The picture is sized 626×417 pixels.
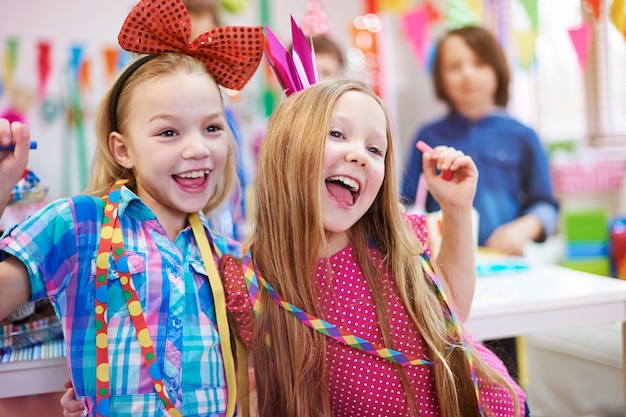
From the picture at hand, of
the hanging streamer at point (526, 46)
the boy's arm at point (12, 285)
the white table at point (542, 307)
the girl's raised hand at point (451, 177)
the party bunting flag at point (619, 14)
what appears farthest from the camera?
the hanging streamer at point (526, 46)

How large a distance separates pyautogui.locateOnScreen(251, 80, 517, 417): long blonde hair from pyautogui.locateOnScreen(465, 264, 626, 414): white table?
0.21m

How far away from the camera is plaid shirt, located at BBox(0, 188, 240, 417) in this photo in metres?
0.89

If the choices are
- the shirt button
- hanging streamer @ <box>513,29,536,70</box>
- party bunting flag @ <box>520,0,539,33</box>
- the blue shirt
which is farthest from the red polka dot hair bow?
hanging streamer @ <box>513,29,536,70</box>

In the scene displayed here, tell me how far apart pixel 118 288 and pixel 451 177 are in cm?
60

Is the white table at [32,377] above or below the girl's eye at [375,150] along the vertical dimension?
below

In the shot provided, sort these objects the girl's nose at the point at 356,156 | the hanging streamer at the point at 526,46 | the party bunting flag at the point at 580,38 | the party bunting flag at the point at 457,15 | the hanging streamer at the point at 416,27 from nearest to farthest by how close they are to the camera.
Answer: the girl's nose at the point at 356,156 → the party bunting flag at the point at 580,38 → the party bunting flag at the point at 457,15 → the hanging streamer at the point at 526,46 → the hanging streamer at the point at 416,27

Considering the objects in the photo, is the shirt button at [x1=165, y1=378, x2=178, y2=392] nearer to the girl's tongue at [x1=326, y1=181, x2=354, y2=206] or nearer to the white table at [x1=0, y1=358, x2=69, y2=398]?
the white table at [x1=0, y1=358, x2=69, y2=398]

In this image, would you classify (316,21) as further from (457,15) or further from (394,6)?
(394,6)

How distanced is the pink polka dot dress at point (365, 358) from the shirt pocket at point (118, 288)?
0.25 metres

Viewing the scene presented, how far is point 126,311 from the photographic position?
92 centimetres

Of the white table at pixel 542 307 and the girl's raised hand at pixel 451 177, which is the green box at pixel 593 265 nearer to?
the white table at pixel 542 307

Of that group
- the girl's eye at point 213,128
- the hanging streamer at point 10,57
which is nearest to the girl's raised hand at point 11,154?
the girl's eye at point 213,128

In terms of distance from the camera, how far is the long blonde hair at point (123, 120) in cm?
99

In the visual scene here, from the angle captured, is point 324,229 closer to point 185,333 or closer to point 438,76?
point 185,333
